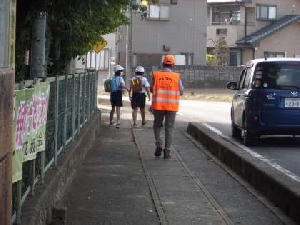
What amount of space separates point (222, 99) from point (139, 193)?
28501mm

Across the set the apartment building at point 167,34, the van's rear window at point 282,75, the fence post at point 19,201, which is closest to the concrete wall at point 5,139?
the fence post at point 19,201

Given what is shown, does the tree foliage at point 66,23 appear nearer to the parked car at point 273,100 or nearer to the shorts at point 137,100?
the shorts at point 137,100

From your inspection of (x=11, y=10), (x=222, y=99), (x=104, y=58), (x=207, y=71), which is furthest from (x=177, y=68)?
(x=11, y=10)

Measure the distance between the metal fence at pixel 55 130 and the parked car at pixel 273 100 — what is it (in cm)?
361

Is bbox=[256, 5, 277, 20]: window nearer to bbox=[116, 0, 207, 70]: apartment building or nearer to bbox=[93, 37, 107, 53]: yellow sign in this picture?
bbox=[116, 0, 207, 70]: apartment building

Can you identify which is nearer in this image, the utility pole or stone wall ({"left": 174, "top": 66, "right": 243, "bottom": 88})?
the utility pole

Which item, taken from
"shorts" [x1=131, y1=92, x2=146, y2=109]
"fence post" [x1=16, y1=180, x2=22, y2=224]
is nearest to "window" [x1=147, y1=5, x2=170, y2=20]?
"shorts" [x1=131, y1=92, x2=146, y2=109]

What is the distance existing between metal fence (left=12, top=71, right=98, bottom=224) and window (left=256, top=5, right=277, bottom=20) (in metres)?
43.8

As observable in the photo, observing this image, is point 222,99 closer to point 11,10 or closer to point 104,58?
point 104,58

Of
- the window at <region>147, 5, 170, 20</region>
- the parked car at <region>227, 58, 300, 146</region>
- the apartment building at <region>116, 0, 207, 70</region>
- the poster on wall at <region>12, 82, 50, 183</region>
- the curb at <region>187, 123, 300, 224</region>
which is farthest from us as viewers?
the apartment building at <region>116, 0, 207, 70</region>

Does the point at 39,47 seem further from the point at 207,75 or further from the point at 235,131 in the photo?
the point at 207,75

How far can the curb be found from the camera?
6730mm

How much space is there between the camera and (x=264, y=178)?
26.1ft

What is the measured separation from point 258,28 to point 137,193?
46663 millimetres
